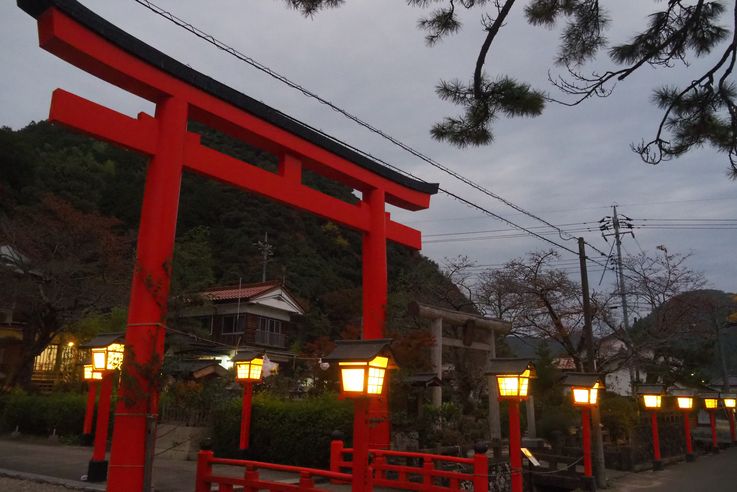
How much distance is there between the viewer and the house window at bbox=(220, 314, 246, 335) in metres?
33.4

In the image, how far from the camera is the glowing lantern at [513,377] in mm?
10336

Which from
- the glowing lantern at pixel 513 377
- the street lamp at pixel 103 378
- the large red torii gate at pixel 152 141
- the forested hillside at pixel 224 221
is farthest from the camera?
the forested hillside at pixel 224 221

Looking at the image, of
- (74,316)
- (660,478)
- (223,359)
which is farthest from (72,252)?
(660,478)

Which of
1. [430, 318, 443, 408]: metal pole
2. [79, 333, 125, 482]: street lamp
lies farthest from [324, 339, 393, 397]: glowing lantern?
[430, 318, 443, 408]: metal pole

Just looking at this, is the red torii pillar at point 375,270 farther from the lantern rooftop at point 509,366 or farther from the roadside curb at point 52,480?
the roadside curb at point 52,480

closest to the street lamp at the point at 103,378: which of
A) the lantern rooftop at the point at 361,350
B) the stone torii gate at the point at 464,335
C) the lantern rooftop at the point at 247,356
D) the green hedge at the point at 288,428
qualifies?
the lantern rooftop at the point at 247,356

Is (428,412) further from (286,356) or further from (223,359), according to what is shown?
(286,356)

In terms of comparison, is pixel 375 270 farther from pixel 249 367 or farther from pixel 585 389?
pixel 585 389

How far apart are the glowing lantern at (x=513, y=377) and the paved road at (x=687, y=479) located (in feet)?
16.0

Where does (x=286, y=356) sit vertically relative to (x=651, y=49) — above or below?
below

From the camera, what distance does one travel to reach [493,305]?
26.2 metres

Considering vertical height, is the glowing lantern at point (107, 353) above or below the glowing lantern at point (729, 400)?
above

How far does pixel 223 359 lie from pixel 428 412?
59.9 feet

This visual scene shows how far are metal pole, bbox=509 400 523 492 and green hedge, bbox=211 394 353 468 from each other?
4229 millimetres
